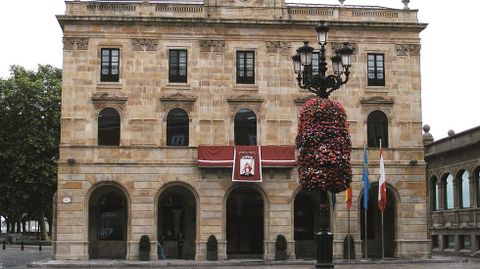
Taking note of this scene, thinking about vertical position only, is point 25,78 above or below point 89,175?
above

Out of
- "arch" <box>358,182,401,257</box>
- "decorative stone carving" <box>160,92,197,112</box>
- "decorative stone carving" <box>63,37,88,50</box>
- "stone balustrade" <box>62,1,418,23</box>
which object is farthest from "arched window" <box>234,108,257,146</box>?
"decorative stone carving" <box>63,37,88,50</box>

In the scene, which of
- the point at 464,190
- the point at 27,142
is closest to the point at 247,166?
the point at 464,190

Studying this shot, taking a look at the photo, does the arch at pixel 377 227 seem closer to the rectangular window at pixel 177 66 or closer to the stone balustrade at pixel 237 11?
the stone balustrade at pixel 237 11

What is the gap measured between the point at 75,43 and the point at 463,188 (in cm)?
2663

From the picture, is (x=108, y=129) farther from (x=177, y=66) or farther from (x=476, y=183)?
(x=476, y=183)

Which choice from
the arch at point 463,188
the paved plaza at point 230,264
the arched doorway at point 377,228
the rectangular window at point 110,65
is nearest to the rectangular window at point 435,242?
the arch at point 463,188

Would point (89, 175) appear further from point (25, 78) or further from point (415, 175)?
point (25, 78)

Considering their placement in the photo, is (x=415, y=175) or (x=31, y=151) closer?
(x=415, y=175)

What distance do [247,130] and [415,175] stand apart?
991 centimetres

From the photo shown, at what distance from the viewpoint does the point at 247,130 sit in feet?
142

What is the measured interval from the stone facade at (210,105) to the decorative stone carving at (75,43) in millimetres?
78

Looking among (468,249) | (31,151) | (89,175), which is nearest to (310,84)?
(89,175)

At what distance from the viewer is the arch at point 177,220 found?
45000 mm

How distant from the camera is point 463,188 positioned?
51.0 metres
